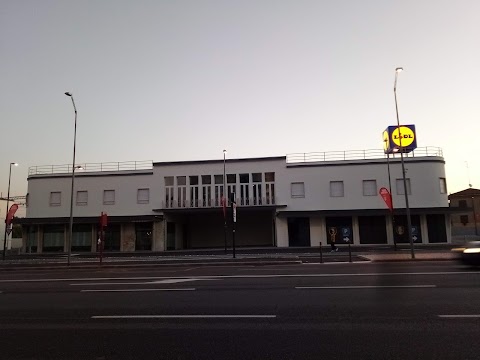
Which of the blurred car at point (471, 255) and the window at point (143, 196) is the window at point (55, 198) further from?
the blurred car at point (471, 255)

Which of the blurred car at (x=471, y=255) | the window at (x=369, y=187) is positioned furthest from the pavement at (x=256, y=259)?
the window at (x=369, y=187)

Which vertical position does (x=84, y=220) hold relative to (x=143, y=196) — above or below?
below

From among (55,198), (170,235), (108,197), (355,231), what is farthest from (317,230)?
(55,198)

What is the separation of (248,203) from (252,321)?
36.1m

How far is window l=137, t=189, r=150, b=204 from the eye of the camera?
45094 mm

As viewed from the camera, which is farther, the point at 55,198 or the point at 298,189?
the point at 55,198

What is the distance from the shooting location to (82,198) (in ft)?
152

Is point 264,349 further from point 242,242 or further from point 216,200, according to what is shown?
point 242,242

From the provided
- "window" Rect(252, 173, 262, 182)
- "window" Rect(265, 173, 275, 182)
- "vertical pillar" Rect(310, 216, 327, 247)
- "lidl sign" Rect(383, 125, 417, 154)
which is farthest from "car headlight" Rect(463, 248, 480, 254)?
"window" Rect(252, 173, 262, 182)

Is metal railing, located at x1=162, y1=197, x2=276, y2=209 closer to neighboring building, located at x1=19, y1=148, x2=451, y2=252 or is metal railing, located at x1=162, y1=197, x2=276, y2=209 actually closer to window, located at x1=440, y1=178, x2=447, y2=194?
neighboring building, located at x1=19, y1=148, x2=451, y2=252

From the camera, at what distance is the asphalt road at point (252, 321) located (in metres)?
5.79

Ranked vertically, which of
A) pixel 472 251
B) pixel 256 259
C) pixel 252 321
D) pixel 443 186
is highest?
pixel 443 186

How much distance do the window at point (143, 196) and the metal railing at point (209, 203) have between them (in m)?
1.97

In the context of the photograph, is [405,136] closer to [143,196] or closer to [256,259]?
[256,259]
